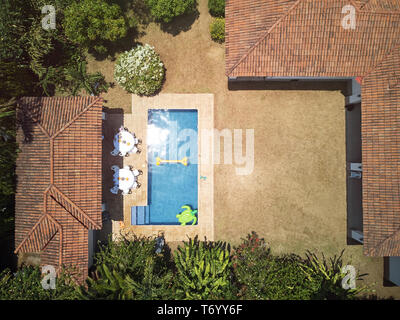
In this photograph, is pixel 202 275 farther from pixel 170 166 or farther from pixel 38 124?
pixel 38 124

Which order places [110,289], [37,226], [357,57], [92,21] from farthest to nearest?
[92,21], [37,226], [357,57], [110,289]

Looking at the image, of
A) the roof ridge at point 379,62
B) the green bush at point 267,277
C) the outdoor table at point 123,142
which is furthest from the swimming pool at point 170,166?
the roof ridge at point 379,62

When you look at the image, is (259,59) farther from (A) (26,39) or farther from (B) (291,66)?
(A) (26,39)

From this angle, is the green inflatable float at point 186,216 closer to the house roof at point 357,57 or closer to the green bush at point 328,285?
the green bush at point 328,285

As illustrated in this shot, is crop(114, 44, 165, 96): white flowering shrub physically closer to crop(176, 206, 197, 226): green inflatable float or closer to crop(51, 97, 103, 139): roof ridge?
crop(51, 97, 103, 139): roof ridge

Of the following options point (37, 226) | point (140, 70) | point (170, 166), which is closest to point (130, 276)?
point (37, 226)

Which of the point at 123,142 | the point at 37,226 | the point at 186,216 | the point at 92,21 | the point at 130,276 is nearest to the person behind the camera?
the point at 130,276

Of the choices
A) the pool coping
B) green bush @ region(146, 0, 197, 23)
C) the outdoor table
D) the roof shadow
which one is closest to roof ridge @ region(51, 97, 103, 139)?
the outdoor table
